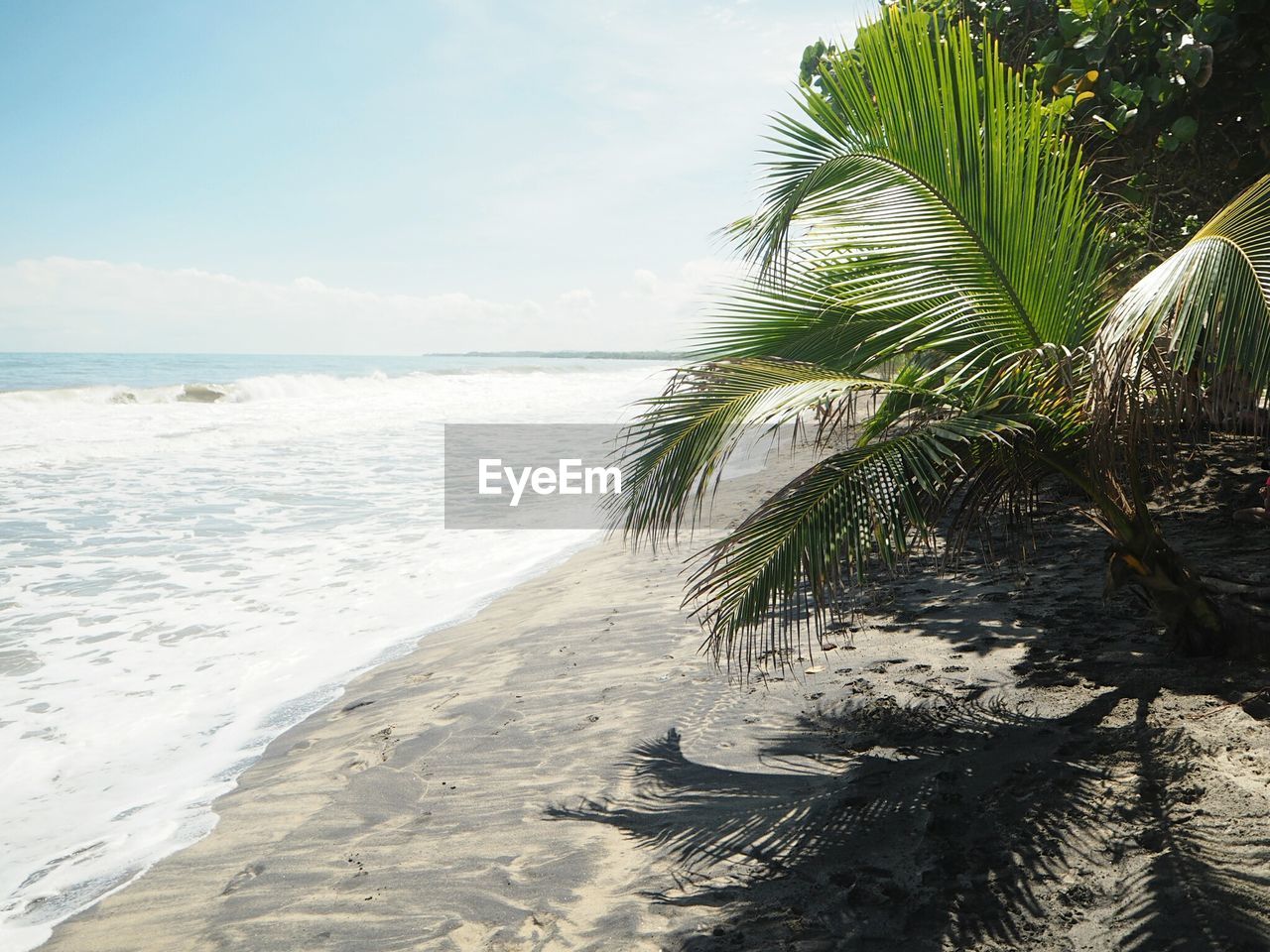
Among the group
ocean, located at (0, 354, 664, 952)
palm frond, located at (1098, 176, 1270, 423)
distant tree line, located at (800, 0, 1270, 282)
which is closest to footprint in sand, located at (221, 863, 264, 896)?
ocean, located at (0, 354, 664, 952)

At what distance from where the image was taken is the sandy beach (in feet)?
8.38

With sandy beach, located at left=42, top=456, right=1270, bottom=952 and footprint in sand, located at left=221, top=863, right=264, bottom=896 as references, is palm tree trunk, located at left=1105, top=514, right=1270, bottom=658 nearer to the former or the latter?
sandy beach, located at left=42, top=456, right=1270, bottom=952

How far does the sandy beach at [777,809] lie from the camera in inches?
101

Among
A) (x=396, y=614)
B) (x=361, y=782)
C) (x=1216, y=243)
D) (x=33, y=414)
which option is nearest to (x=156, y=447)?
(x=33, y=414)

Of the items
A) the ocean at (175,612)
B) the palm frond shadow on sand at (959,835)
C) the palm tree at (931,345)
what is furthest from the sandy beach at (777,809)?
the palm tree at (931,345)

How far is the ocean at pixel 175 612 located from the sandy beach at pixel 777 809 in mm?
384

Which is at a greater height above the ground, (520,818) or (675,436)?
(675,436)

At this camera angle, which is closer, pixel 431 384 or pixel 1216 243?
pixel 1216 243

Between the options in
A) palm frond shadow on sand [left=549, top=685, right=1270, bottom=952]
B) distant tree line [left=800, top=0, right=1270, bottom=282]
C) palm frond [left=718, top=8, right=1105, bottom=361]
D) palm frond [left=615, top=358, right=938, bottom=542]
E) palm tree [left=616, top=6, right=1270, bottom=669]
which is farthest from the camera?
distant tree line [left=800, top=0, right=1270, bottom=282]

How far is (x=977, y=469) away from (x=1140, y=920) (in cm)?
164

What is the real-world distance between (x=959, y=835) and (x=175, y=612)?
5.52 metres

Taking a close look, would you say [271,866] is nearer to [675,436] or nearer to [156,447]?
[675,436]

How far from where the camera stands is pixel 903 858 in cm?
278

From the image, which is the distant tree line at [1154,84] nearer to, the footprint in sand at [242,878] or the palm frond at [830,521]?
the palm frond at [830,521]
